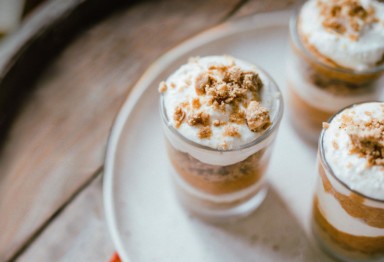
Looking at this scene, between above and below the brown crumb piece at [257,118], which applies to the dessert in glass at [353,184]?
below

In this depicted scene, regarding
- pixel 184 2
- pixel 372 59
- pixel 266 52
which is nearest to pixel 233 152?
pixel 372 59

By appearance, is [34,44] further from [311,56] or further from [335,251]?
[335,251]

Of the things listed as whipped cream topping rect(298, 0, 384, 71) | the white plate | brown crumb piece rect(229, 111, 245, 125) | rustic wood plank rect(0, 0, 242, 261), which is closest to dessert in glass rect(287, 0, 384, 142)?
whipped cream topping rect(298, 0, 384, 71)

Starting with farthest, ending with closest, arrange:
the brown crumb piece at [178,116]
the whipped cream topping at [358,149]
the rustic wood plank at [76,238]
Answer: the rustic wood plank at [76,238] < the brown crumb piece at [178,116] < the whipped cream topping at [358,149]

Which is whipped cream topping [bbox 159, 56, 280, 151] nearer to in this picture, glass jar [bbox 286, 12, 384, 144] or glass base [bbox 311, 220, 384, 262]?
glass jar [bbox 286, 12, 384, 144]

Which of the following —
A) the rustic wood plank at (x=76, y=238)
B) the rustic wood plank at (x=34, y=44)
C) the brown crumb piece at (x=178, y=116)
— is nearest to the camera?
the brown crumb piece at (x=178, y=116)

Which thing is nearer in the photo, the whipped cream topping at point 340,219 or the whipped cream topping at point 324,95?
the whipped cream topping at point 340,219

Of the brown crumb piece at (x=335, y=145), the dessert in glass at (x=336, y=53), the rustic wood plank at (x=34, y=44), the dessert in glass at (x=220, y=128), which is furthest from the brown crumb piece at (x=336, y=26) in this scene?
the rustic wood plank at (x=34, y=44)

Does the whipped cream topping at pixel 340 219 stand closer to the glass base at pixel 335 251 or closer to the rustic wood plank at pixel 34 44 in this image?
the glass base at pixel 335 251
